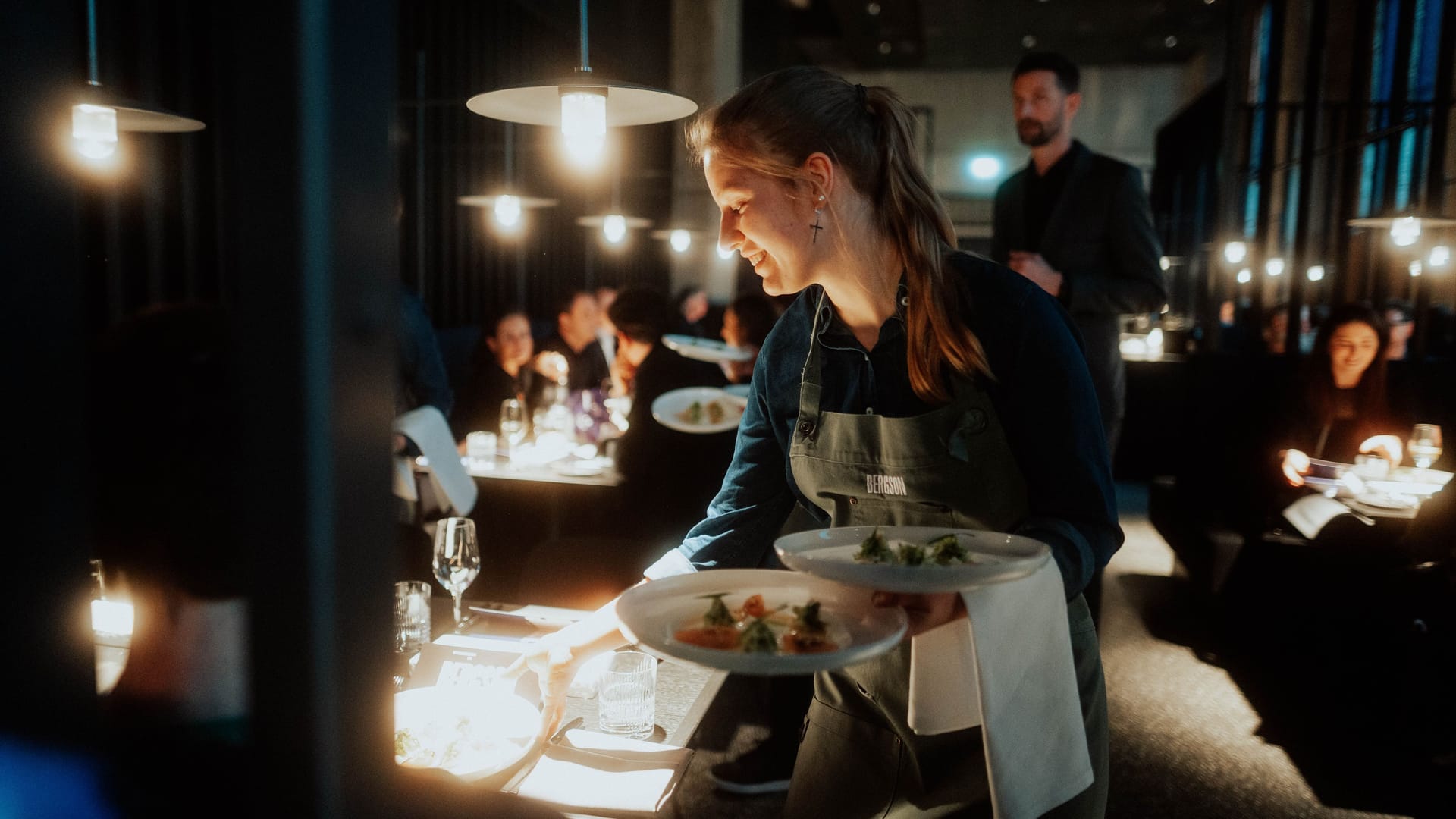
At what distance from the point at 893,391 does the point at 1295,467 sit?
3.39 meters

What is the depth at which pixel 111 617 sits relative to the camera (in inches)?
51.1

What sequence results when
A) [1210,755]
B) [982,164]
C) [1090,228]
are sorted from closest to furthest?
[1090,228]
[1210,755]
[982,164]

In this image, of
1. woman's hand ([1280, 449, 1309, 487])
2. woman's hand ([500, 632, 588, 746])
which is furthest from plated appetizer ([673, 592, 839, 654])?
woman's hand ([1280, 449, 1309, 487])

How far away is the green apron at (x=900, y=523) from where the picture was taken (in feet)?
3.89

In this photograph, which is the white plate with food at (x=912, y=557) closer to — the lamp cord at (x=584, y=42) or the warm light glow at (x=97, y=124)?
the lamp cord at (x=584, y=42)

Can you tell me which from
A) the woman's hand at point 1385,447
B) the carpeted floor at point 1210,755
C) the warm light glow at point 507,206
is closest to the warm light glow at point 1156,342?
the woman's hand at point 1385,447

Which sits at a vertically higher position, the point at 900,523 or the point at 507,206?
the point at 507,206

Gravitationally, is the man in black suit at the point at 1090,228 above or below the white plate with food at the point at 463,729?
above

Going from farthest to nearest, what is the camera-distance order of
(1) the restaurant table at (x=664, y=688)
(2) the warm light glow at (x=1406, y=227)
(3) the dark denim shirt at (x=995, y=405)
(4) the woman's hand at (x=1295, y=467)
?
(2) the warm light glow at (x=1406, y=227) < (4) the woman's hand at (x=1295, y=467) < (1) the restaurant table at (x=664, y=688) < (3) the dark denim shirt at (x=995, y=405)

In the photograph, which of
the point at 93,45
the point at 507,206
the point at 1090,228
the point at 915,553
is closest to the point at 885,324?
the point at 915,553

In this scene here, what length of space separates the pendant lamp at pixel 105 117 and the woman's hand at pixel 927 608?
1.59 metres

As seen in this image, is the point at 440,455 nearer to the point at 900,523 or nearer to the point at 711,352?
the point at 711,352

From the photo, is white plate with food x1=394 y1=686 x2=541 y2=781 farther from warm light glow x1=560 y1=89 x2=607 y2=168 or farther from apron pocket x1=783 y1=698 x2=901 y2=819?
warm light glow x1=560 y1=89 x2=607 y2=168

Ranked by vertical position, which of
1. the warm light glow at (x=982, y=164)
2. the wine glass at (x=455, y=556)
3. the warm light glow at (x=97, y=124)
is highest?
the warm light glow at (x=982, y=164)
